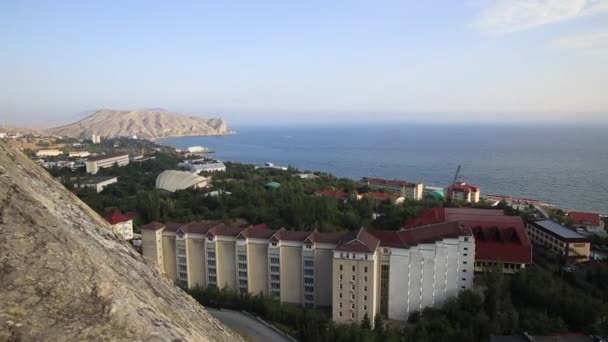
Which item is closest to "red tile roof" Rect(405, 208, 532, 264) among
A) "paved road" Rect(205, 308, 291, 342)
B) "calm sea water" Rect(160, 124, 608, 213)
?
"paved road" Rect(205, 308, 291, 342)

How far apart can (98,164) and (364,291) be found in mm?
23714

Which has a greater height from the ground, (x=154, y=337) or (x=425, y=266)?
(x=154, y=337)

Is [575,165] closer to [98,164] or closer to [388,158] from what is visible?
[388,158]

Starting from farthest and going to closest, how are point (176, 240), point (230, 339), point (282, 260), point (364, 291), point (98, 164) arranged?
point (98, 164)
point (176, 240)
point (282, 260)
point (364, 291)
point (230, 339)

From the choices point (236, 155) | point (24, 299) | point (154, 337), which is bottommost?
point (236, 155)

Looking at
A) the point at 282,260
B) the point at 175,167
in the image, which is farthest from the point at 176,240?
the point at 175,167

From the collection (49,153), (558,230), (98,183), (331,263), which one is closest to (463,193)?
(558,230)

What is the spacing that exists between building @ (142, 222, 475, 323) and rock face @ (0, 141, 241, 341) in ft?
21.4

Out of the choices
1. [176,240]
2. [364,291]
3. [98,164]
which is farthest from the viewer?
[98,164]

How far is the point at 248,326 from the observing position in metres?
7.73

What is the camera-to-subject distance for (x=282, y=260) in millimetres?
9203

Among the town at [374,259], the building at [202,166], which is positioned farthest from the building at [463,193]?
the building at [202,166]

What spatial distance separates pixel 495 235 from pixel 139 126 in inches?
3135

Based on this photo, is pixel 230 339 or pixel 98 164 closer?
pixel 230 339
